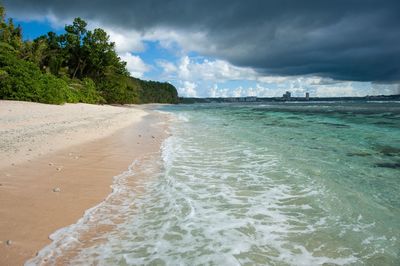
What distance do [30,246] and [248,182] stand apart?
15.4ft

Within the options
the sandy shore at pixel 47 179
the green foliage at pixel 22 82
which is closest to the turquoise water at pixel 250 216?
the sandy shore at pixel 47 179

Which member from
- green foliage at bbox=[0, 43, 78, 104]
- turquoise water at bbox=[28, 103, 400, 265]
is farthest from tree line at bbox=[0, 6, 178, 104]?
turquoise water at bbox=[28, 103, 400, 265]

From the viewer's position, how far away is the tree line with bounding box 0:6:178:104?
24.1 metres

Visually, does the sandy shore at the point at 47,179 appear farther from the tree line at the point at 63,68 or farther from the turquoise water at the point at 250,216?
the tree line at the point at 63,68

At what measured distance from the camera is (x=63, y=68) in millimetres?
43781

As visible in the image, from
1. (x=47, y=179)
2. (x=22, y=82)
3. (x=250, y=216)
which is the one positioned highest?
(x=22, y=82)

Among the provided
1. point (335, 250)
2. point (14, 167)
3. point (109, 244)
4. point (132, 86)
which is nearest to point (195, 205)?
point (109, 244)

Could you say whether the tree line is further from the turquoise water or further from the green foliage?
the turquoise water

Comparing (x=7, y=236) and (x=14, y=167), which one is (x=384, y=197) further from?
(x=14, y=167)

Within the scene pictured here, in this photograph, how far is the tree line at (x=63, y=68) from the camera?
24.1m

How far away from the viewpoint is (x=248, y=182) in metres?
6.97

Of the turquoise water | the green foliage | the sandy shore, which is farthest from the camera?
the green foliage

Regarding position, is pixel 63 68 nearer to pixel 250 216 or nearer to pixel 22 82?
pixel 22 82

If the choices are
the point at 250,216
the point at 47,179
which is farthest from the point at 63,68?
the point at 250,216
